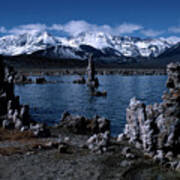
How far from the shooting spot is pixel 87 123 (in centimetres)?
3947

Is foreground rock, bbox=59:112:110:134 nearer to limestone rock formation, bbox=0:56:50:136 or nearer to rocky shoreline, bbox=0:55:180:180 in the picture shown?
rocky shoreline, bbox=0:55:180:180

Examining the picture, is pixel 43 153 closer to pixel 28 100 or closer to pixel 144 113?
pixel 144 113

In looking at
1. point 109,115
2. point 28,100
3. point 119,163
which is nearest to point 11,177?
point 119,163

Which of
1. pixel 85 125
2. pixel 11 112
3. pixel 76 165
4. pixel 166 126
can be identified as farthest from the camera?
pixel 11 112

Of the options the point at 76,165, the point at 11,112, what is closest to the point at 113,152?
the point at 76,165

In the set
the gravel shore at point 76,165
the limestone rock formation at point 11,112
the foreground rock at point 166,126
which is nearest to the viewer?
the gravel shore at point 76,165

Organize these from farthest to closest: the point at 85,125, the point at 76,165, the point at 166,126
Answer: the point at 85,125 < the point at 166,126 < the point at 76,165

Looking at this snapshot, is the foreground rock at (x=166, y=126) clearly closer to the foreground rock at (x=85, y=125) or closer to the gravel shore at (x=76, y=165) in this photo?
the gravel shore at (x=76, y=165)

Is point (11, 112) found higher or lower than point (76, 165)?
higher

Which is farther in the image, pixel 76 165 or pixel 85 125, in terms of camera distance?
pixel 85 125

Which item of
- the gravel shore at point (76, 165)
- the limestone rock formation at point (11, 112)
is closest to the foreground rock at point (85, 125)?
the limestone rock formation at point (11, 112)

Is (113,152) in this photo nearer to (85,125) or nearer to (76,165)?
(76,165)

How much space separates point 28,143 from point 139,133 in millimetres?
11377

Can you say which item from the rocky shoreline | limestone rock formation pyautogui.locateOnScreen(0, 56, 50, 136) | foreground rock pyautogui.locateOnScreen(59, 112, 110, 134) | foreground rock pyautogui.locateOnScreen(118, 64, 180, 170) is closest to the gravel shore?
the rocky shoreline
